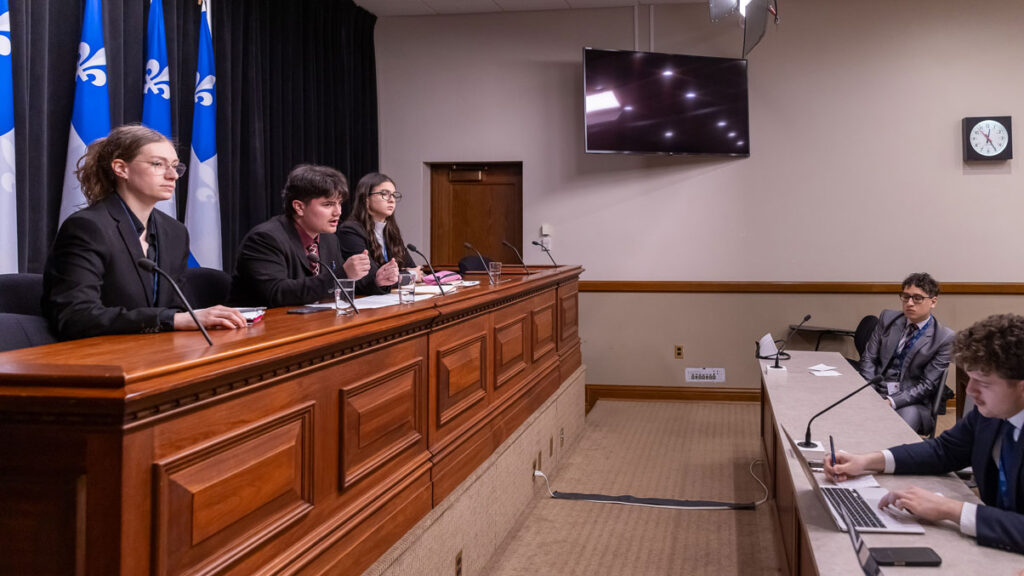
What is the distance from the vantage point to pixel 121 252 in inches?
81.9

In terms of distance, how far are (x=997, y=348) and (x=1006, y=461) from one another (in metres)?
0.28

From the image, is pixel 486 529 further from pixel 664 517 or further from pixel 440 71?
pixel 440 71

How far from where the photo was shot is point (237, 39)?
4.61m

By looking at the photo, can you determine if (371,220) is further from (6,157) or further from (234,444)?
→ (234,444)

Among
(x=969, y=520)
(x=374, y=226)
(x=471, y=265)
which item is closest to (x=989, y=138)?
(x=471, y=265)

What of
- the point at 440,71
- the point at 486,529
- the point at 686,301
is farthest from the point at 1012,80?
the point at 486,529

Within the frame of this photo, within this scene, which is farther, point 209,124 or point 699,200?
point 699,200

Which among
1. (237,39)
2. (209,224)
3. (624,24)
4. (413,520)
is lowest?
(413,520)

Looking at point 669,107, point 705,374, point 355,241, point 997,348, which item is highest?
point 669,107

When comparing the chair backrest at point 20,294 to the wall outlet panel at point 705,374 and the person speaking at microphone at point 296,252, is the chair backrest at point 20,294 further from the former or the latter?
the wall outlet panel at point 705,374

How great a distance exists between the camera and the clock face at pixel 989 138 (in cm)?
554

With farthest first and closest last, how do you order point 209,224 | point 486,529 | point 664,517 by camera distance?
point 209,224
point 664,517
point 486,529

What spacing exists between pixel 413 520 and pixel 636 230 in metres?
4.19

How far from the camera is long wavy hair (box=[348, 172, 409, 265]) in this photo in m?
3.69
